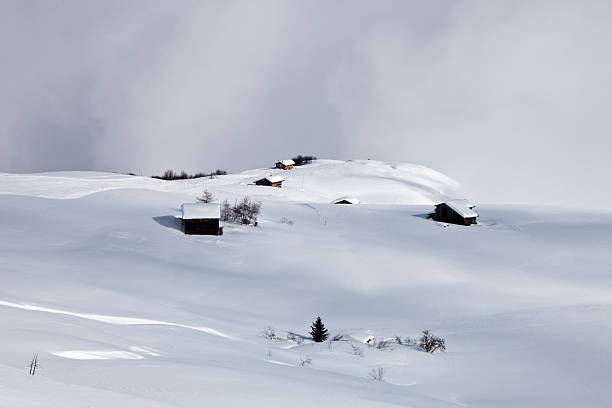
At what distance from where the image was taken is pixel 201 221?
39.8 metres

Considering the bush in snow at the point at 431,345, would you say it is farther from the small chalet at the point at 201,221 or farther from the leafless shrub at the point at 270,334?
the small chalet at the point at 201,221

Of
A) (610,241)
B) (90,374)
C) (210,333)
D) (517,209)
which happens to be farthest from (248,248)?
(517,209)

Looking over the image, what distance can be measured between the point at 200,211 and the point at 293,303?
59.4 ft

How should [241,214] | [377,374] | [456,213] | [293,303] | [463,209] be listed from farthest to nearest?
[463,209] < [456,213] < [241,214] < [293,303] < [377,374]

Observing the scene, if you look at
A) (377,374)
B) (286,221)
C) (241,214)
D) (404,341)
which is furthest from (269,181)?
(377,374)

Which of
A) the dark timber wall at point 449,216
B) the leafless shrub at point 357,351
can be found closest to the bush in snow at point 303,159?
the dark timber wall at point 449,216

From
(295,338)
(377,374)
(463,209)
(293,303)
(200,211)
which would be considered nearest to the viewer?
(377,374)

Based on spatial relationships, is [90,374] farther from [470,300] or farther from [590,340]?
[470,300]

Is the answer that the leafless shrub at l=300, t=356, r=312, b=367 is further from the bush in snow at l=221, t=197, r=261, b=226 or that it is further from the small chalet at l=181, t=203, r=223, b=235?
the bush in snow at l=221, t=197, r=261, b=226

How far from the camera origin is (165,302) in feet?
71.8

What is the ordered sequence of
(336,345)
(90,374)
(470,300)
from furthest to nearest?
(470,300) < (336,345) < (90,374)

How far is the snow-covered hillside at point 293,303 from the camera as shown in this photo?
8203 mm

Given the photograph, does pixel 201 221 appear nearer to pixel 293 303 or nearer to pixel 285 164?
pixel 293 303

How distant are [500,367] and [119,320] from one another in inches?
518
